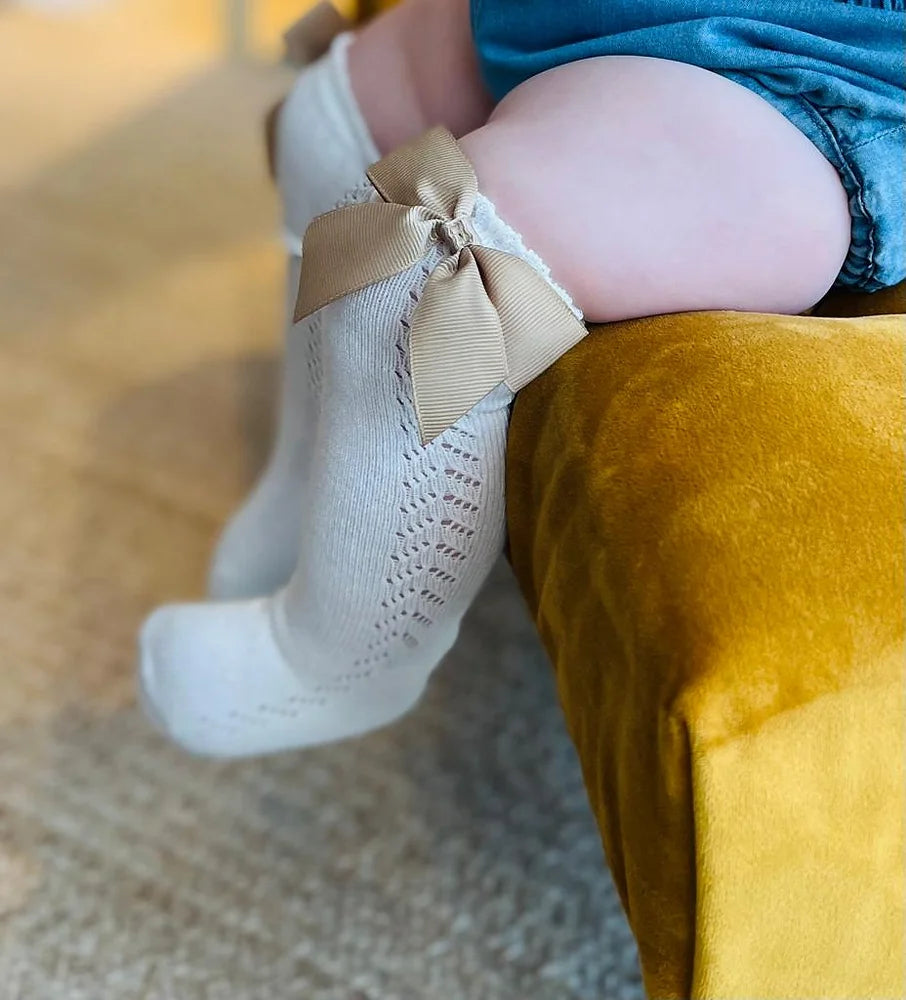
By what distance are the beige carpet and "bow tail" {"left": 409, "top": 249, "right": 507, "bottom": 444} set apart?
415 mm

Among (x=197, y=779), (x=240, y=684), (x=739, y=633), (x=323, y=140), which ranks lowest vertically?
(x=197, y=779)

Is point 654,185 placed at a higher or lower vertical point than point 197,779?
higher

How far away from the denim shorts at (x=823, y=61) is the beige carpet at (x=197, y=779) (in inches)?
18.2

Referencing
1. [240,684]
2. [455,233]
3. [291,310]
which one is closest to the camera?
[455,233]

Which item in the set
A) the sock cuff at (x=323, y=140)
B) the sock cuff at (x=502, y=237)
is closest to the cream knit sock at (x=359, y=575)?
the sock cuff at (x=502, y=237)

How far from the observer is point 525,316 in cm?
45

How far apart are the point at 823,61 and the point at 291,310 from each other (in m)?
0.36

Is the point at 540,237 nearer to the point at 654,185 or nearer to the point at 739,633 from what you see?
the point at 654,185

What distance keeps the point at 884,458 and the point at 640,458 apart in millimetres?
90

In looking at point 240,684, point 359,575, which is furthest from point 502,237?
point 240,684

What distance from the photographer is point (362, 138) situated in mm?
634

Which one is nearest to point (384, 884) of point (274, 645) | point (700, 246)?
point (274, 645)

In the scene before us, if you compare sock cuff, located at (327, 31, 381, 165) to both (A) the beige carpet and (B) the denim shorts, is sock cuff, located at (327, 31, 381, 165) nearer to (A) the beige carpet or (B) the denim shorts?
(B) the denim shorts

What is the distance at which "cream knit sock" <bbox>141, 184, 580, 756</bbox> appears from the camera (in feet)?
1.57
